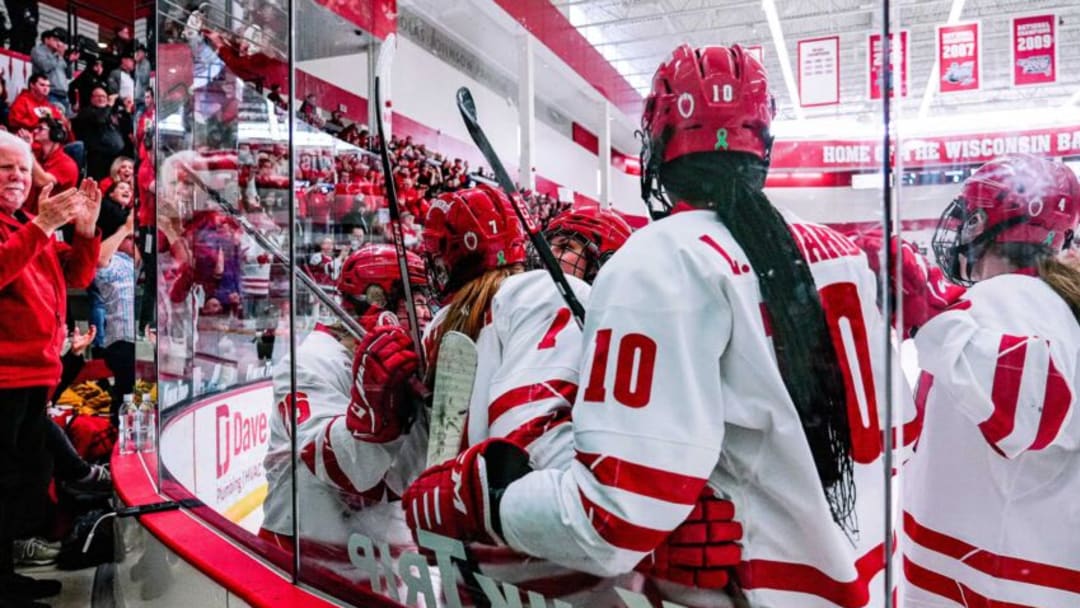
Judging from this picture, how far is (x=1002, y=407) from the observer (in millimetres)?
1143

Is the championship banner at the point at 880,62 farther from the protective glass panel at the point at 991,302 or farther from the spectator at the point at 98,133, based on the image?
the spectator at the point at 98,133

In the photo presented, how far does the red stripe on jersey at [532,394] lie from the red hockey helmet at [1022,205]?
570 mm

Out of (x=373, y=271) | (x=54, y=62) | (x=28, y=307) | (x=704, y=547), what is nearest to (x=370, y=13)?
(x=373, y=271)

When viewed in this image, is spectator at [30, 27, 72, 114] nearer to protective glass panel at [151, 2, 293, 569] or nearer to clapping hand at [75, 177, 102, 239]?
clapping hand at [75, 177, 102, 239]

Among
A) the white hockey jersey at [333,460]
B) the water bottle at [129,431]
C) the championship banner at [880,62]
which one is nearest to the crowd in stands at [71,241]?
the water bottle at [129,431]

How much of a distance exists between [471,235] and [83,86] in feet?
13.1

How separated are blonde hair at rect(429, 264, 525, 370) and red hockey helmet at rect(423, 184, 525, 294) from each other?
14mm

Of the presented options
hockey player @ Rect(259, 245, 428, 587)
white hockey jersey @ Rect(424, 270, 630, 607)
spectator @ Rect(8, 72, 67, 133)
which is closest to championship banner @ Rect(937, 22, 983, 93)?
white hockey jersey @ Rect(424, 270, 630, 607)

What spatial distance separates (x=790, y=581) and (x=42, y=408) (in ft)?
11.2

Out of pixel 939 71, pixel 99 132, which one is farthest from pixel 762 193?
pixel 99 132

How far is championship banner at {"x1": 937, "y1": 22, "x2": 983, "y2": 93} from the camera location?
3.47 ft

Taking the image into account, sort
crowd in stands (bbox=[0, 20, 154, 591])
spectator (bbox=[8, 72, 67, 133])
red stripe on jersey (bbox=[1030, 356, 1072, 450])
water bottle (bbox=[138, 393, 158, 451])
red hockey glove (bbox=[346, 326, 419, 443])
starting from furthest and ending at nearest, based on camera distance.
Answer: spectator (bbox=[8, 72, 67, 133]) → crowd in stands (bbox=[0, 20, 154, 591]) → water bottle (bbox=[138, 393, 158, 451]) → red hockey glove (bbox=[346, 326, 419, 443]) → red stripe on jersey (bbox=[1030, 356, 1072, 450])

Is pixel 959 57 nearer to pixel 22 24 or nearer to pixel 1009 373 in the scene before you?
pixel 1009 373

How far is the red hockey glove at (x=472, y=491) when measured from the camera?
108 cm
